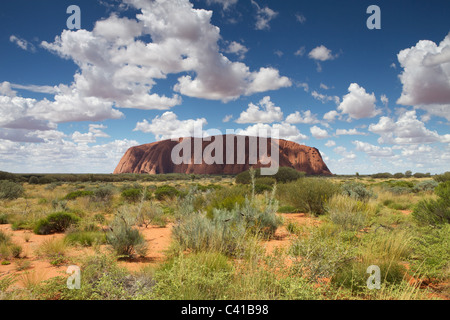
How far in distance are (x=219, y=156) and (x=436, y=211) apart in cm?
8582

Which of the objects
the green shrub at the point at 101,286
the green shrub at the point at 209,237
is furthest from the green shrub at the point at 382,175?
the green shrub at the point at 101,286

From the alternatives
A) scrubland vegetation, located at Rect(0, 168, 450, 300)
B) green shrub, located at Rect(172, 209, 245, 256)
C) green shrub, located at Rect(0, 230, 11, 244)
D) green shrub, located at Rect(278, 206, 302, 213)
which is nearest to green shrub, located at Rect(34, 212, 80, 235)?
scrubland vegetation, located at Rect(0, 168, 450, 300)

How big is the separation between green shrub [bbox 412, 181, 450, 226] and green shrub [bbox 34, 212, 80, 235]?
11128 mm

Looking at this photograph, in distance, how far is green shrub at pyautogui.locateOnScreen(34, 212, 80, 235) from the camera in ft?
29.0

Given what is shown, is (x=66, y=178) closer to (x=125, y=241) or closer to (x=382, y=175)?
(x=125, y=241)

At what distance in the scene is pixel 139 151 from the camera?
14462 cm

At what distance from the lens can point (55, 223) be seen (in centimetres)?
919

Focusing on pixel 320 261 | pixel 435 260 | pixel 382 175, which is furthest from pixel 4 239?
pixel 382 175

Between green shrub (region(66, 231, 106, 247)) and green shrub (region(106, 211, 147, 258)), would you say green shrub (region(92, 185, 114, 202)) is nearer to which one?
green shrub (region(66, 231, 106, 247))

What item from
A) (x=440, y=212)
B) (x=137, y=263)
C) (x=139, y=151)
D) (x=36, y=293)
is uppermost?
(x=139, y=151)
